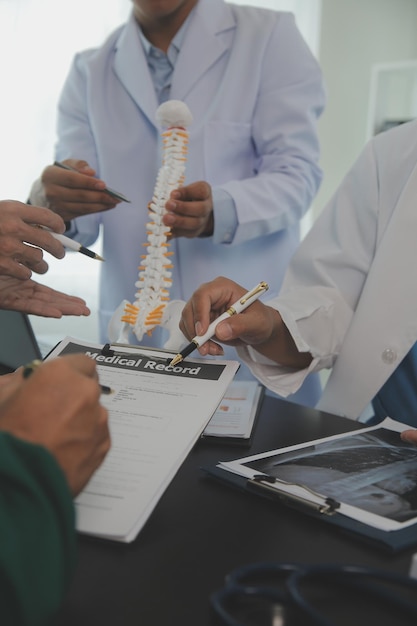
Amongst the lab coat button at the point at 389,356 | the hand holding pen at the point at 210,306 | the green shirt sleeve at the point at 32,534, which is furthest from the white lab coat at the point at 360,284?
the green shirt sleeve at the point at 32,534

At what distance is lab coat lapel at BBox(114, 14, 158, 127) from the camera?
1577mm

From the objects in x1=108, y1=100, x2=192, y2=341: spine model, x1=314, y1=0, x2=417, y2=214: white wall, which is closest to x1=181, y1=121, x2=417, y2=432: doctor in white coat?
x1=108, y1=100, x2=192, y2=341: spine model

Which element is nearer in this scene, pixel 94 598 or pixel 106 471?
pixel 94 598

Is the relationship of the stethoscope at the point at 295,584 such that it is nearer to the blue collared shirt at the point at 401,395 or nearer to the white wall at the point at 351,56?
the blue collared shirt at the point at 401,395

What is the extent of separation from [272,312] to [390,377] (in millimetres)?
252

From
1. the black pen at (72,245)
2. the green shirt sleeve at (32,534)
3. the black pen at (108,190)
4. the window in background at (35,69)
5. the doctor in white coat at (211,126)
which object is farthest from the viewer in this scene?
the window in background at (35,69)

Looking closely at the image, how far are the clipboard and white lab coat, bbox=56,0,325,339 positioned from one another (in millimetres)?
809

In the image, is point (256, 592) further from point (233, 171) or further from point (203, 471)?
point (233, 171)

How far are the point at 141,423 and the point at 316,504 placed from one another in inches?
8.2

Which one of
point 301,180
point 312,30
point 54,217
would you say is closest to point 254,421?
point 54,217

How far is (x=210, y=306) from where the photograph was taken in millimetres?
1009

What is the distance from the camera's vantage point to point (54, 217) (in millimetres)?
1080

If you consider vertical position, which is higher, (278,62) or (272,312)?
(278,62)

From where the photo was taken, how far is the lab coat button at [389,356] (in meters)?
1.12
